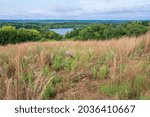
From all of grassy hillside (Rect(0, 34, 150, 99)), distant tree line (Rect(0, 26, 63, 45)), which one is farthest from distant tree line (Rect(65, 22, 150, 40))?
grassy hillside (Rect(0, 34, 150, 99))

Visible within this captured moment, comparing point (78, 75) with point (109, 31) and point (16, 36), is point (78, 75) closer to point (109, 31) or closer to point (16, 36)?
point (109, 31)

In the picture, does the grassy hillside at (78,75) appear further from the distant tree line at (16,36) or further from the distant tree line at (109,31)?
the distant tree line at (16,36)

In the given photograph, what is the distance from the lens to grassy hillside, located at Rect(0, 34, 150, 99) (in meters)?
4.18

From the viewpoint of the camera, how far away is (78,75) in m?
5.08

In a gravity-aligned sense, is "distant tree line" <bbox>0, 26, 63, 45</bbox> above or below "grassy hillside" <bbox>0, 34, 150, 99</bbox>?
below

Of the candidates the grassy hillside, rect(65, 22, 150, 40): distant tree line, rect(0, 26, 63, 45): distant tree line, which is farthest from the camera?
rect(0, 26, 63, 45): distant tree line

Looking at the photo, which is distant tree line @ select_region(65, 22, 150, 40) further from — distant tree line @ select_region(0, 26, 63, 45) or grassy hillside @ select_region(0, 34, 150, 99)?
grassy hillside @ select_region(0, 34, 150, 99)

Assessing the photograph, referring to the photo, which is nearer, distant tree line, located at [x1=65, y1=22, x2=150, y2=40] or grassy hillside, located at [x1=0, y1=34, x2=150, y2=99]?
grassy hillside, located at [x1=0, y1=34, x2=150, y2=99]

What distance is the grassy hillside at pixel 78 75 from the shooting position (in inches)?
165

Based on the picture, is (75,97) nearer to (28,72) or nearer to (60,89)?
(60,89)

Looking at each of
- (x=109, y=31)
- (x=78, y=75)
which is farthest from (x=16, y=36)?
(x=78, y=75)

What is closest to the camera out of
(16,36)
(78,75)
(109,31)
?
(78,75)

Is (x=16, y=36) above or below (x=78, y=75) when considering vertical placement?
below

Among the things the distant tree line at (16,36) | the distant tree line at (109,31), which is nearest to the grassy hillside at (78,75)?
the distant tree line at (109,31)
